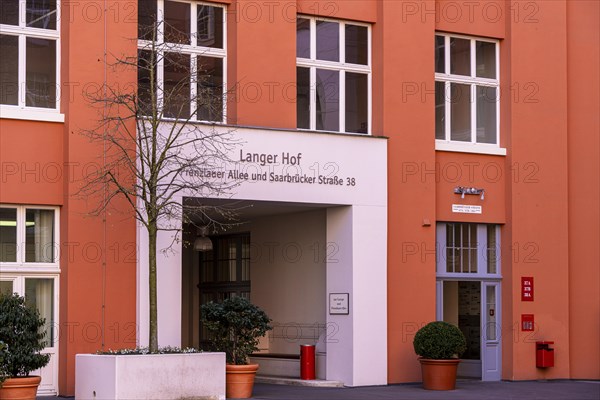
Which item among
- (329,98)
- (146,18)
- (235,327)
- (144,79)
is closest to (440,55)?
(329,98)

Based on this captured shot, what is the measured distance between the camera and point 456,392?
2117 cm

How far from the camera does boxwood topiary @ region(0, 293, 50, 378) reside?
1673 cm

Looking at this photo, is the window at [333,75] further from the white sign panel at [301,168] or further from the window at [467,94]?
the window at [467,94]

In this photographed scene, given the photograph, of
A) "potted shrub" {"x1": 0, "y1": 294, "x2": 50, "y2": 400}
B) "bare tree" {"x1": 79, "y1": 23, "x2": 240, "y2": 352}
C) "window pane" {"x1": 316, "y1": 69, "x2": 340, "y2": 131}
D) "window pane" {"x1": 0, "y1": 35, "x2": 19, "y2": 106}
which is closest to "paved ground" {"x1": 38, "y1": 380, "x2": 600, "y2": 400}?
"potted shrub" {"x1": 0, "y1": 294, "x2": 50, "y2": 400}

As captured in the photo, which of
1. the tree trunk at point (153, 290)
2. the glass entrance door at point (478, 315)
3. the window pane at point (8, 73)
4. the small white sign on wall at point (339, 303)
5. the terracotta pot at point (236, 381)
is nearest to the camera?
the tree trunk at point (153, 290)

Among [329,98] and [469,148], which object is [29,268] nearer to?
[329,98]

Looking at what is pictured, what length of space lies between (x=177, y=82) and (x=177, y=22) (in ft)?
3.77

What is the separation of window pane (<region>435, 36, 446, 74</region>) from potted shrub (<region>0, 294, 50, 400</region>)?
35.2 ft

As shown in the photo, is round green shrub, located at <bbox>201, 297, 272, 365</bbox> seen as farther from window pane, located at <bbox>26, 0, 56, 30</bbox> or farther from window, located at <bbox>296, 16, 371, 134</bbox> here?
window pane, located at <bbox>26, 0, 56, 30</bbox>

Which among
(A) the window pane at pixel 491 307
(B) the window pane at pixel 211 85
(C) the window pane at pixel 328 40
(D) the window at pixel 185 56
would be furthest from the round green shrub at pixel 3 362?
(A) the window pane at pixel 491 307

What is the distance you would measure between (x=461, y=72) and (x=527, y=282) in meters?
4.66

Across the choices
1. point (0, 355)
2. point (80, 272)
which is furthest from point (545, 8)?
point (0, 355)

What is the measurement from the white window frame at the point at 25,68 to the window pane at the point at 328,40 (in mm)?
5446

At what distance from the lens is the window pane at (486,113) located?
24.5 meters
